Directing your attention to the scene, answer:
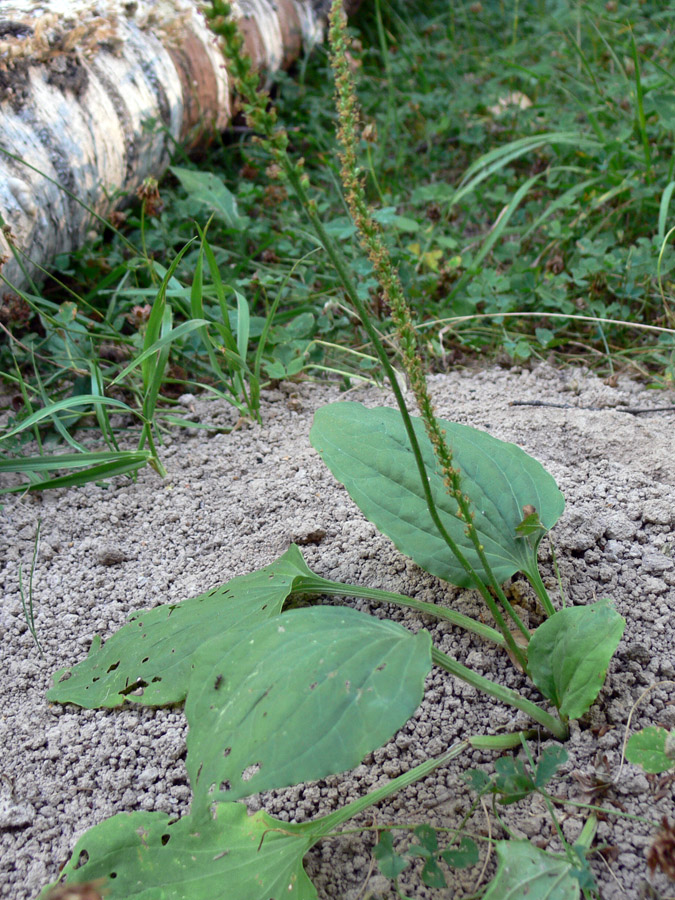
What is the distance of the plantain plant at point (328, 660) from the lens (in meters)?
0.86

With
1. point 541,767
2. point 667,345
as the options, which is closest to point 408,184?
point 667,345

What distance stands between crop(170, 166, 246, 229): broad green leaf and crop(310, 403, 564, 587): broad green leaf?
1496 millimetres

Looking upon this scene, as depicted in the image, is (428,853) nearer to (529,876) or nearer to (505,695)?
(529,876)

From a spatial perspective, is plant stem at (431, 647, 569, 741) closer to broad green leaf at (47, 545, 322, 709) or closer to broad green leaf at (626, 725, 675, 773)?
broad green leaf at (626, 725, 675, 773)

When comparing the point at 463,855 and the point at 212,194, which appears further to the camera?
the point at 212,194

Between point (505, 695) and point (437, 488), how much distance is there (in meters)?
0.40

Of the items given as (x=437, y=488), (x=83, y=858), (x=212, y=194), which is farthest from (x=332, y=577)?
(x=212, y=194)

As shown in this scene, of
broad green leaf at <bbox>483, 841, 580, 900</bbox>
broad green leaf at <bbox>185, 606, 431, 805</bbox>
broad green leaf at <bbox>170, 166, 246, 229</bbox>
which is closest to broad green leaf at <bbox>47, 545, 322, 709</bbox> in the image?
broad green leaf at <bbox>185, 606, 431, 805</bbox>

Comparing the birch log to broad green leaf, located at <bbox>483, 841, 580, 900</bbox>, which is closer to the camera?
broad green leaf, located at <bbox>483, 841, 580, 900</bbox>

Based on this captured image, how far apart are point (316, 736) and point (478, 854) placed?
1.05ft

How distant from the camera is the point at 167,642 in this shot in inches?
50.3

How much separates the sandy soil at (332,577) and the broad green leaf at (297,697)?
28cm

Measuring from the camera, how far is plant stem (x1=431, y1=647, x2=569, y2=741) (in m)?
1.12

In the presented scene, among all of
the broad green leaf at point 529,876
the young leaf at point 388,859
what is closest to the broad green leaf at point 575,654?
the broad green leaf at point 529,876
